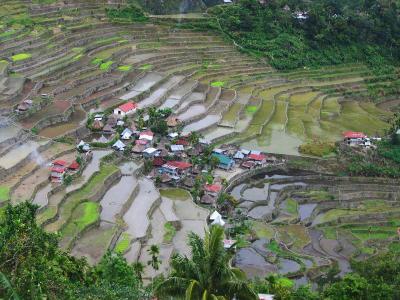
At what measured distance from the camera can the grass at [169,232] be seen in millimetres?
17625

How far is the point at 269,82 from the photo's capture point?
34281 millimetres

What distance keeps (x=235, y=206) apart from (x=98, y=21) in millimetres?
18231

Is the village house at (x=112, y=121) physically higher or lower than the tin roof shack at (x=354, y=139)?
higher

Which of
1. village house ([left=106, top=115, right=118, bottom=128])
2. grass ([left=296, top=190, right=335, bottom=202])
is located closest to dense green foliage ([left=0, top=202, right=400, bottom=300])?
grass ([left=296, top=190, right=335, bottom=202])

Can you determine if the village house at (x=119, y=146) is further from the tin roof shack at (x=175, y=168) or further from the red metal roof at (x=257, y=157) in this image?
the red metal roof at (x=257, y=157)

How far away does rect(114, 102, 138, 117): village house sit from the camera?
26016 millimetres

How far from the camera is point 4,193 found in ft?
59.2

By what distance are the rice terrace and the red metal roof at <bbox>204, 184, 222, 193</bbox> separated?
0.13 ft

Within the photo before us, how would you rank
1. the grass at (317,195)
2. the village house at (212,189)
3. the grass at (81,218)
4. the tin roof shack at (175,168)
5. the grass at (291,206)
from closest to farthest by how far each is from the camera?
the grass at (81,218) < the village house at (212,189) < the grass at (291,206) < the tin roof shack at (175,168) < the grass at (317,195)

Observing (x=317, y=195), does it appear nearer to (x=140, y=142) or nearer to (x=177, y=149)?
(x=177, y=149)

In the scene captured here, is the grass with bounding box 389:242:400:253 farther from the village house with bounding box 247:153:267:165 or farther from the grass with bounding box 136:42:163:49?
the grass with bounding box 136:42:163:49

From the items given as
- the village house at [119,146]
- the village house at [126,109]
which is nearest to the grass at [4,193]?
the village house at [119,146]

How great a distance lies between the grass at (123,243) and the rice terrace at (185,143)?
0.20ft

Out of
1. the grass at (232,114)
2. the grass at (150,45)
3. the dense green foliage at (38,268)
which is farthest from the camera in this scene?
the grass at (150,45)
